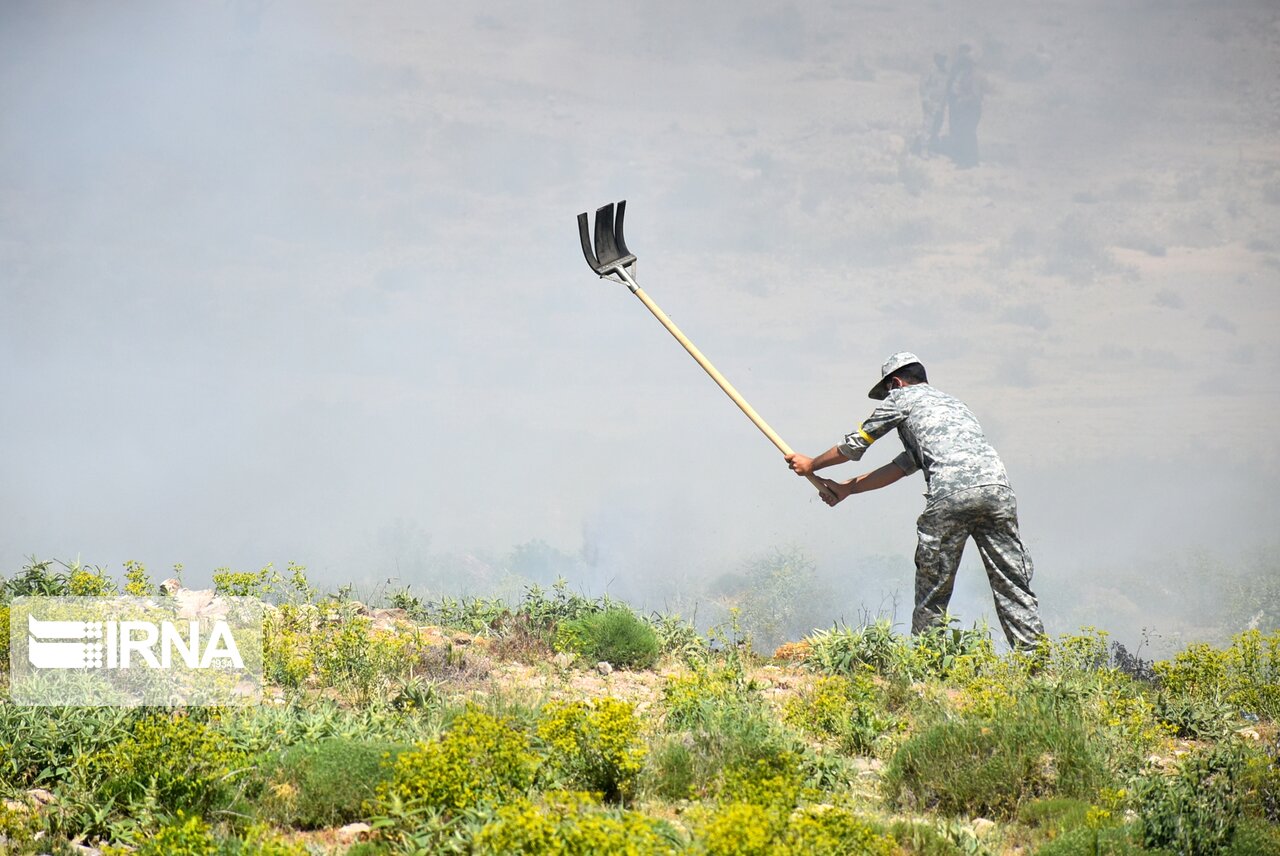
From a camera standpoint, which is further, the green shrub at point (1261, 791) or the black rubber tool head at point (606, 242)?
the black rubber tool head at point (606, 242)

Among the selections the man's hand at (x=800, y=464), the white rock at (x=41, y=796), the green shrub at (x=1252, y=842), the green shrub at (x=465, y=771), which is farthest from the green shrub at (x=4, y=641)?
the green shrub at (x=1252, y=842)

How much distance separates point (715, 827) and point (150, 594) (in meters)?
7.41

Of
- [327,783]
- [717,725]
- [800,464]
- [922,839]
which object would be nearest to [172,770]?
[327,783]

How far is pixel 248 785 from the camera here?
5914 millimetres

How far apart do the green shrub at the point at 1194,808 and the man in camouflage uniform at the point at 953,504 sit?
11.8 ft

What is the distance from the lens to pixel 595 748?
582 cm

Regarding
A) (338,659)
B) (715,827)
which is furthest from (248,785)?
(715,827)

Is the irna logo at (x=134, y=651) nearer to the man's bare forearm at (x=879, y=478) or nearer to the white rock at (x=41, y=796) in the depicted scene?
the white rock at (x=41, y=796)

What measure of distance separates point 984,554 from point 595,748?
4.50 m

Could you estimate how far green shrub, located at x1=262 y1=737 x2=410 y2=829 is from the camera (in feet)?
18.8

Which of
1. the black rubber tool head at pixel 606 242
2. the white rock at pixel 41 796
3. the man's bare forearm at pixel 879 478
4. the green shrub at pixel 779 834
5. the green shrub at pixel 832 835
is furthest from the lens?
the black rubber tool head at pixel 606 242

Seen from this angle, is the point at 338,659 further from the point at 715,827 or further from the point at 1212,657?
the point at 1212,657

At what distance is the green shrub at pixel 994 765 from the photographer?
6.02 m

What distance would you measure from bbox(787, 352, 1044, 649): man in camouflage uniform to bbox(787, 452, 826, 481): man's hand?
1.04 ft
